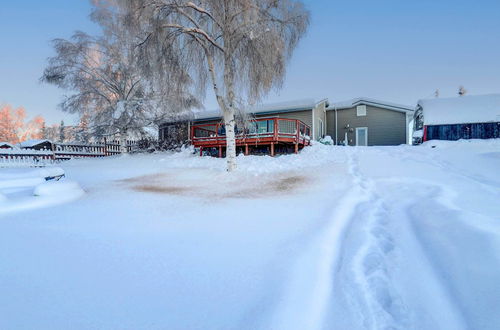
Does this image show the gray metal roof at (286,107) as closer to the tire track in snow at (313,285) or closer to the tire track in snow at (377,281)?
the tire track in snow at (377,281)

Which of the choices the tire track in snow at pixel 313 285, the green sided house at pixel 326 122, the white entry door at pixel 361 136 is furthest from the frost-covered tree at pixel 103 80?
the white entry door at pixel 361 136

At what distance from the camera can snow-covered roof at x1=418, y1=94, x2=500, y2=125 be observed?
14510 millimetres

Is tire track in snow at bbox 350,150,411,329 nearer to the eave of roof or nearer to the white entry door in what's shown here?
the eave of roof

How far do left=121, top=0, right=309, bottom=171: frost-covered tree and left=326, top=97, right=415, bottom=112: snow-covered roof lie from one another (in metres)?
12.3

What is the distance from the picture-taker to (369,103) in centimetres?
1834

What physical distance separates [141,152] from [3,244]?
49.7ft

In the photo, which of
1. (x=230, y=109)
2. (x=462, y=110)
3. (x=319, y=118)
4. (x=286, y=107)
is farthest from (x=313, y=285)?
(x=462, y=110)

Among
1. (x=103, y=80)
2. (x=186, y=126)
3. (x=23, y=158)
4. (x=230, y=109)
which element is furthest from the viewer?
(x=186, y=126)

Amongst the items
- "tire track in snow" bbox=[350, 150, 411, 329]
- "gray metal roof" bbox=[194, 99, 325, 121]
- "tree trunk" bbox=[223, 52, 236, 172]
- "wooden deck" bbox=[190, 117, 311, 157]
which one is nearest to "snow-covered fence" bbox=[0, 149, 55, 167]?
"wooden deck" bbox=[190, 117, 311, 157]

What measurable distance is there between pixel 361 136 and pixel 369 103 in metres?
2.59

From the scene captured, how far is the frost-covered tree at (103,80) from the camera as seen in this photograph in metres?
14.3

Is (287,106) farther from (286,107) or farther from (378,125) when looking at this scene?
(378,125)

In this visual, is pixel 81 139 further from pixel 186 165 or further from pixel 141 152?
pixel 186 165

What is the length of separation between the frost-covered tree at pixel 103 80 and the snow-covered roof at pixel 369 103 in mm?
13433
